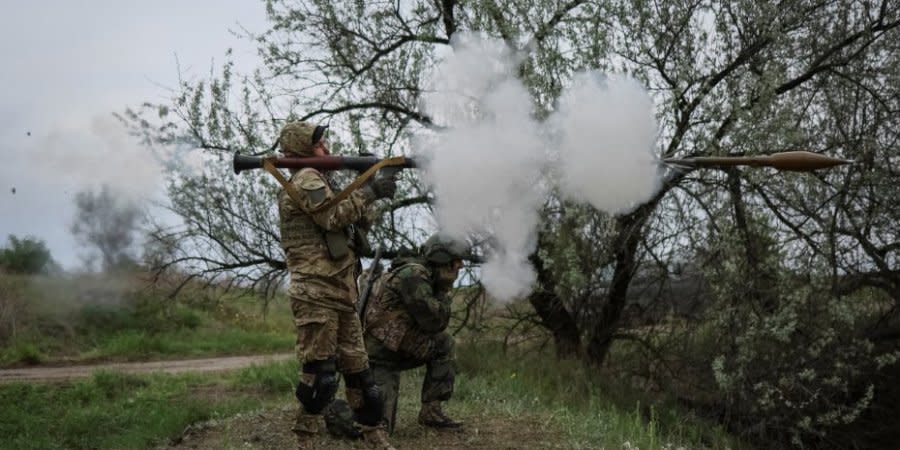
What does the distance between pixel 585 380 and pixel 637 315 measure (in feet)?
6.64

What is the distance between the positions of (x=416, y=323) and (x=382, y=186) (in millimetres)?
1285

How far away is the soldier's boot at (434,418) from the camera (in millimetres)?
7695

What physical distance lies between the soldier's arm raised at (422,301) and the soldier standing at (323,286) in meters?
0.44

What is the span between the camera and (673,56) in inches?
452

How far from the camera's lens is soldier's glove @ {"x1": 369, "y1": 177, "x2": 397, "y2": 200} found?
265 inches

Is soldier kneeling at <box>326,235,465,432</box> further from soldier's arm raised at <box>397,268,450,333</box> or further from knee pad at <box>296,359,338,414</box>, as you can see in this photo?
knee pad at <box>296,359,338,414</box>

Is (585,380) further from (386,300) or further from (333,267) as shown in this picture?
(333,267)

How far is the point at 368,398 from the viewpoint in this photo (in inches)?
272

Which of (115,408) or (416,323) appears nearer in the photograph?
(416,323)

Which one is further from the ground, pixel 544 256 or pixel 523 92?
pixel 523 92

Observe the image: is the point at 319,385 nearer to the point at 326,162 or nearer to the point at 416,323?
the point at 416,323

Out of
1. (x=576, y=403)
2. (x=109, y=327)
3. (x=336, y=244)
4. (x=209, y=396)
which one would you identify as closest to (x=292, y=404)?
(x=209, y=396)

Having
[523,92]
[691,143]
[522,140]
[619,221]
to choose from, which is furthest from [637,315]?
[522,140]

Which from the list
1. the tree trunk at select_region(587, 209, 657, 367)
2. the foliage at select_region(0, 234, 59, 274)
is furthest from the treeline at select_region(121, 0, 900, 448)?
the foliage at select_region(0, 234, 59, 274)
